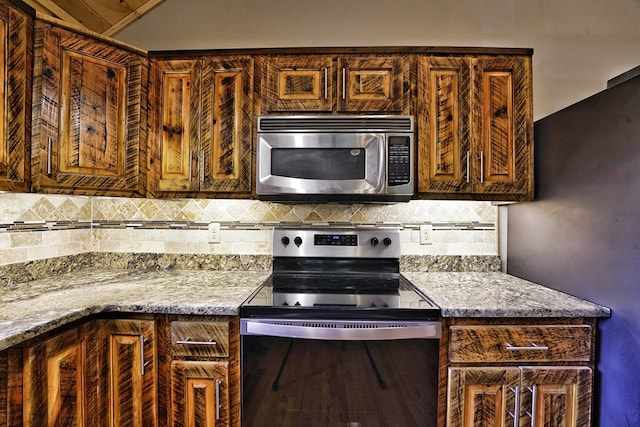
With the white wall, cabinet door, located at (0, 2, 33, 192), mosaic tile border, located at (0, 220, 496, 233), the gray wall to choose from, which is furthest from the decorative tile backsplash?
the white wall

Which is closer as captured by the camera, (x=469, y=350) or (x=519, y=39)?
(x=469, y=350)

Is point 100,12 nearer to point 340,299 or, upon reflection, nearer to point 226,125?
point 226,125

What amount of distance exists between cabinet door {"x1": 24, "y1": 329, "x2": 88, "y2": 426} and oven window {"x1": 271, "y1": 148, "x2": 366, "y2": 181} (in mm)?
1075

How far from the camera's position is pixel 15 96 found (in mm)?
1362

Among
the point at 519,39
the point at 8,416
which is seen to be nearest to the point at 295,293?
the point at 8,416

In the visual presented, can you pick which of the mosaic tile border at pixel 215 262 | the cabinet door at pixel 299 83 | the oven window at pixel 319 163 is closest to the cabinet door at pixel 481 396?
the mosaic tile border at pixel 215 262

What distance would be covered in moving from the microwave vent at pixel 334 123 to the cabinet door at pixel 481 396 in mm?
1121

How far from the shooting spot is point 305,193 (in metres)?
1.63

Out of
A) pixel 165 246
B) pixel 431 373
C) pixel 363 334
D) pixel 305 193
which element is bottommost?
pixel 431 373

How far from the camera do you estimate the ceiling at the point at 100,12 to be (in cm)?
188

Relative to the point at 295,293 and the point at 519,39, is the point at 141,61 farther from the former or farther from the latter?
the point at 519,39

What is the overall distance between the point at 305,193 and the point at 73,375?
1.16 m

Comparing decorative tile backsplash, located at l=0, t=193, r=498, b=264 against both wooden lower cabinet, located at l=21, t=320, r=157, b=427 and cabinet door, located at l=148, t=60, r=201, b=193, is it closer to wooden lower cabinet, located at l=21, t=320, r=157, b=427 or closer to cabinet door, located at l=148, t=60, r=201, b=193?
cabinet door, located at l=148, t=60, r=201, b=193

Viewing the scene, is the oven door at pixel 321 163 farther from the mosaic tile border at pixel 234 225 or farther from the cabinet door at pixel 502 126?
the cabinet door at pixel 502 126
